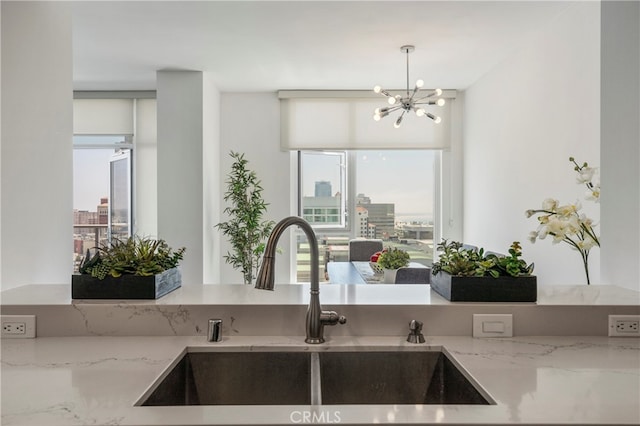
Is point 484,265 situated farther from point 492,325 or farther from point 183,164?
point 183,164

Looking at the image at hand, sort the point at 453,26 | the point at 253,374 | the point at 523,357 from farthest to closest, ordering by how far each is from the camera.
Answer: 1. the point at 453,26
2. the point at 253,374
3. the point at 523,357

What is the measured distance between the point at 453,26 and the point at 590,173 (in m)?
2.01

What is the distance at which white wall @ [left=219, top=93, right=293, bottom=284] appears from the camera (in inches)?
213

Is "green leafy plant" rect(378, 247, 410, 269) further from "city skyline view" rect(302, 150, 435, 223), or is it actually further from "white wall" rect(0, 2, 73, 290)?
"city skyline view" rect(302, 150, 435, 223)

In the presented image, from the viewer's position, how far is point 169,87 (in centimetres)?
460

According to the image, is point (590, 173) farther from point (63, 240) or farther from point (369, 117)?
point (369, 117)

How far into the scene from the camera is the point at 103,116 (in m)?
5.47

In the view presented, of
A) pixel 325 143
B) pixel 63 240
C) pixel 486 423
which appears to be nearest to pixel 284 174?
pixel 325 143

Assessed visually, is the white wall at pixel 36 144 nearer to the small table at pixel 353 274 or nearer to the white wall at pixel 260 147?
the small table at pixel 353 274

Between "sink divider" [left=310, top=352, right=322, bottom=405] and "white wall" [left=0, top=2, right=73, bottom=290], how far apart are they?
55.0 inches

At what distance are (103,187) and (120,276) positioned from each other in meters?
4.74

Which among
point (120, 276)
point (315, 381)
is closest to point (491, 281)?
point (315, 381)
